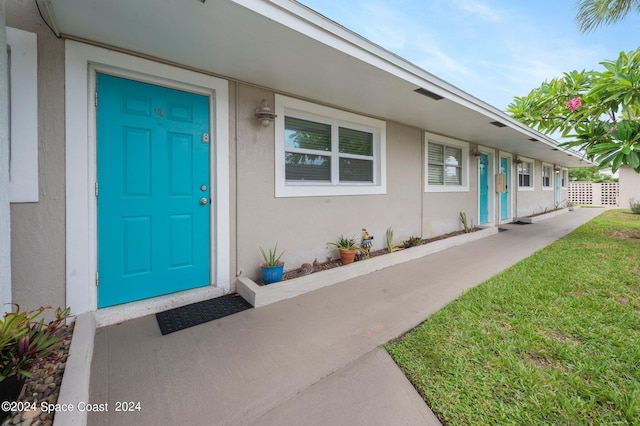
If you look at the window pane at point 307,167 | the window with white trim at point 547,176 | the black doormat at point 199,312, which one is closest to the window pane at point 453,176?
the window pane at point 307,167

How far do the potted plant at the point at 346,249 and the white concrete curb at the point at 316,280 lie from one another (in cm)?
14

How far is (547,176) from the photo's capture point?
1249 centimetres

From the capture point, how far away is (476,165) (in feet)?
24.1

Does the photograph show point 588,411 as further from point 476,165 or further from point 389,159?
point 476,165

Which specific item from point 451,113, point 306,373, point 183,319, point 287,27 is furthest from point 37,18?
point 451,113

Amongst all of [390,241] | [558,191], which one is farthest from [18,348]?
[558,191]

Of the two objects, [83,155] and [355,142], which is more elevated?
[355,142]

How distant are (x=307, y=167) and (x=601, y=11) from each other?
319 inches

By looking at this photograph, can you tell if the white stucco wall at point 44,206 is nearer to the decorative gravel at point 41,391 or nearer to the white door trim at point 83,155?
the white door trim at point 83,155

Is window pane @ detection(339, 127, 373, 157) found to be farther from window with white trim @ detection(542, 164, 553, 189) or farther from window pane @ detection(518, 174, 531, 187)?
window with white trim @ detection(542, 164, 553, 189)

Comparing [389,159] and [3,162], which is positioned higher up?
[389,159]

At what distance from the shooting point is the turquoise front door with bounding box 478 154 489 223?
786 centimetres

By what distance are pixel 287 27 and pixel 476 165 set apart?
689 centimetres

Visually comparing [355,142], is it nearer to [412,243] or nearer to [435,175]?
[412,243]
